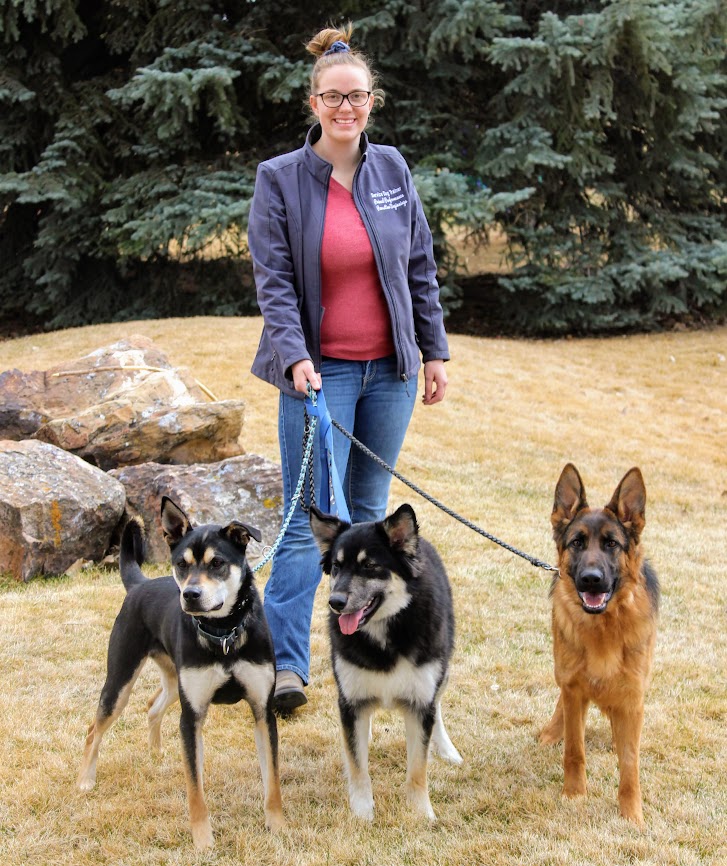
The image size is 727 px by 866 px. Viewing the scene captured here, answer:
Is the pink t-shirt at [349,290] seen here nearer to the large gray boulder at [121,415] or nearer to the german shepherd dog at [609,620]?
the german shepherd dog at [609,620]

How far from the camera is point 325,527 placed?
3.47 m

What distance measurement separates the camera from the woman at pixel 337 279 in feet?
12.2

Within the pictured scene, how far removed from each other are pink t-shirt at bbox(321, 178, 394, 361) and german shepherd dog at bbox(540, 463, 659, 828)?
1.01 meters

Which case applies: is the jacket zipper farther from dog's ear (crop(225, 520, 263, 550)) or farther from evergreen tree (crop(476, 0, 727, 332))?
evergreen tree (crop(476, 0, 727, 332))

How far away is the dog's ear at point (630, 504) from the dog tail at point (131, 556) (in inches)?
78.0

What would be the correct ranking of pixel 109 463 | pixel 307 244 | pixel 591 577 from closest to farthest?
pixel 591 577 < pixel 307 244 < pixel 109 463

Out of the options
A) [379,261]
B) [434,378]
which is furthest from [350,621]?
[379,261]

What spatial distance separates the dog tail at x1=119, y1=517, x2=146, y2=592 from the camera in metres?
3.91

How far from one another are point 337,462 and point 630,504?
4.12 ft

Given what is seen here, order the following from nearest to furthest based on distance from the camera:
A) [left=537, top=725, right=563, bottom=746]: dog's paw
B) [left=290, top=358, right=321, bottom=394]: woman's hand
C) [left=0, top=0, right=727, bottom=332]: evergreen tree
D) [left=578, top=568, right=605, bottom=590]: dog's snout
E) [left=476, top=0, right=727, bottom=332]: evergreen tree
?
[left=578, top=568, right=605, bottom=590]: dog's snout
[left=290, top=358, right=321, bottom=394]: woman's hand
[left=537, top=725, right=563, bottom=746]: dog's paw
[left=476, top=0, right=727, bottom=332]: evergreen tree
[left=0, top=0, right=727, bottom=332]: evergreen tree

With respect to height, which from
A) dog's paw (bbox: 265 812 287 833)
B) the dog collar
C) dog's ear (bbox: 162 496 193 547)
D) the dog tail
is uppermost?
dog's ear (bbox: 162 496 193 547)

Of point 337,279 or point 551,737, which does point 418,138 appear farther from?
point 551,737

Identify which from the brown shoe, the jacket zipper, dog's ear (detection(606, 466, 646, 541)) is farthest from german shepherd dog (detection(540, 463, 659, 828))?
the brown shoe

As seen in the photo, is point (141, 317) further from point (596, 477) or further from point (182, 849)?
point (182, 849)
